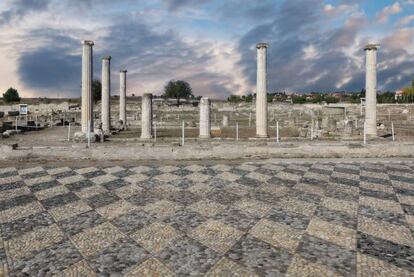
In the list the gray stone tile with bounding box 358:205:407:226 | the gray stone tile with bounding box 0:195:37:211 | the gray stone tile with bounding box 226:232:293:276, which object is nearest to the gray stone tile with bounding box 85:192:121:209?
the gray stone tile with bounding box 0:195:37:211

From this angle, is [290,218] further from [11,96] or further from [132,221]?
[11,96]

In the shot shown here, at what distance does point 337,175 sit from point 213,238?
16.4 ft

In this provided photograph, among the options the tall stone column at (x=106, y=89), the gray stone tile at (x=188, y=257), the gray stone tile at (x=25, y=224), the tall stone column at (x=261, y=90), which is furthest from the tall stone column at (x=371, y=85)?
the tall stone column at (x=106, y=89)

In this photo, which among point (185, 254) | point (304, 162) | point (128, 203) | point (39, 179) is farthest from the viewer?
point (304, 162)

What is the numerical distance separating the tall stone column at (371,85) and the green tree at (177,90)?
256 ft

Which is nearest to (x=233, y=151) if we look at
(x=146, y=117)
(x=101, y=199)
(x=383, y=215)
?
(x=101, y=199)

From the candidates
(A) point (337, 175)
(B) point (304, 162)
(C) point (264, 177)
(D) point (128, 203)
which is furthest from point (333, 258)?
(B) point (304, 162)

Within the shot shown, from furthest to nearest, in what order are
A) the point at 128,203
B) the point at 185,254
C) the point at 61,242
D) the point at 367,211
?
the point at 128,203, the point at 367,211, the point at 61,242, the point at 185,254

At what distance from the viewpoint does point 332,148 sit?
36.2 feet

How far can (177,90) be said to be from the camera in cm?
9319

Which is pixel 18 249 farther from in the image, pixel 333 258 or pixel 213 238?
pixel 333 258

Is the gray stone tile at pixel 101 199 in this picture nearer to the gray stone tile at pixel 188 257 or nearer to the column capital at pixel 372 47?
the gray stone tile at pixel 188 257

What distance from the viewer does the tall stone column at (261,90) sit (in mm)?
16594

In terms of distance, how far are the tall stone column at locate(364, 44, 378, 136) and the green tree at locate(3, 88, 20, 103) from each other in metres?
95.8
